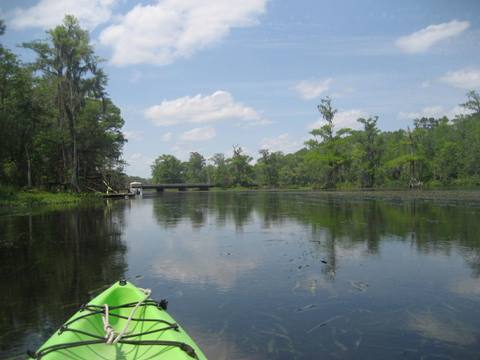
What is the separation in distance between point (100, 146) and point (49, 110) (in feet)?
38.5

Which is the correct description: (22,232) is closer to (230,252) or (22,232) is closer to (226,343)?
(230,252)

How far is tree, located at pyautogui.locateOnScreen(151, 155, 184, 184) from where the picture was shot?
14650 centimetres

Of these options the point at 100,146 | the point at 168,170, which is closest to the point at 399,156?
the point at 100,146

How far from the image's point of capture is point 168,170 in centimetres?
14625

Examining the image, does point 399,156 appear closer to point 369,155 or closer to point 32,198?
point 369,155

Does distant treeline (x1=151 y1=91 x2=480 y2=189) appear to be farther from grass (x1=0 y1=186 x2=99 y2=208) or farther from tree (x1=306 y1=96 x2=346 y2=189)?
grass (x1=0 y1=186 x2=99 y2=208)

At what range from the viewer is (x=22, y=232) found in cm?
1830

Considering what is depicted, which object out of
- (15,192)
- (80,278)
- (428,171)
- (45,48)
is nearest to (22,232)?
(80,278)

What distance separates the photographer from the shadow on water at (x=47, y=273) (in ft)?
21.9

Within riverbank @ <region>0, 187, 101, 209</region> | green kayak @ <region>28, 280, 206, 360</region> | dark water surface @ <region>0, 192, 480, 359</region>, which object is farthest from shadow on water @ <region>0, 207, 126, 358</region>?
riverbank @ <region>0, 187, 101, 209</region>

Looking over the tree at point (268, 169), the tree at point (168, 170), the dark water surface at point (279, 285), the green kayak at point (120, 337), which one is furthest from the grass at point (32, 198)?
the tree at point (168, 170)

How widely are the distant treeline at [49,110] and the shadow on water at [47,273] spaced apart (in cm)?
2102

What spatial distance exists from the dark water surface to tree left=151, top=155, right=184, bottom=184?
12968 centimetres

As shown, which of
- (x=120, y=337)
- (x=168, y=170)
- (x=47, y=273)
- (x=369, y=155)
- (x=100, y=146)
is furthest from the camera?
(x=168, y=170)
